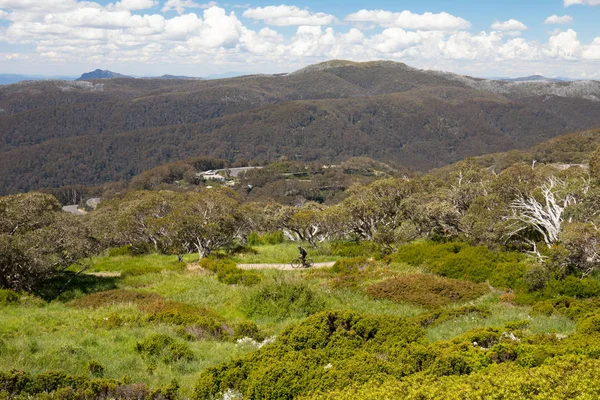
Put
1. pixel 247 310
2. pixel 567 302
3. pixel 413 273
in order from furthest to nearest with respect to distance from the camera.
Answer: pixel 413 273 → pixel 247 310 → pixel 567 302

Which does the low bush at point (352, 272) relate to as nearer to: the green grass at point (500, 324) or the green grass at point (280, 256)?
the green grass at point (280, 256)

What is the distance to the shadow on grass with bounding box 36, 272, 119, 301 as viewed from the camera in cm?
1639

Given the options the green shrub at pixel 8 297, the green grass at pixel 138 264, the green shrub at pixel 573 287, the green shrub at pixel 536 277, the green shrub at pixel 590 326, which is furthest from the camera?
the green grass at pixel 138 264

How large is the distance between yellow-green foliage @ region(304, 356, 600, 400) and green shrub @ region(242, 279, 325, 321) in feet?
25.3

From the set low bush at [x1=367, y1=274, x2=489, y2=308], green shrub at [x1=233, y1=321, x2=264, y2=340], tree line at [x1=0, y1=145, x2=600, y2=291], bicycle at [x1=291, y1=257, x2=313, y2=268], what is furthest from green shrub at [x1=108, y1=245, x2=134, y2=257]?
green shrub at [x1=233, y1=321, x2=264, y2=340]

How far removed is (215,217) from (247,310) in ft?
36.2

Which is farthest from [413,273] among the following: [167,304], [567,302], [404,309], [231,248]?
[231,248]

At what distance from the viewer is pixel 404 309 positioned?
47.6 feet

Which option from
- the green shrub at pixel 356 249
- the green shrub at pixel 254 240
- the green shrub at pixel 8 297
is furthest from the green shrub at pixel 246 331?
the green shrub at pixel 254 240

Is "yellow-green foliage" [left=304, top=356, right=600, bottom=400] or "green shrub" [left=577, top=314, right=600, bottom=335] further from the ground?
"yellow-green foliage" [left=304, top=356, right=600, bottom=400]

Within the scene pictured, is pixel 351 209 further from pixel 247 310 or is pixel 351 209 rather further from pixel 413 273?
pixel 247 310

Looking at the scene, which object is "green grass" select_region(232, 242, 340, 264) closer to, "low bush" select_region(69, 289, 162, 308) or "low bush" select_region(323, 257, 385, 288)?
"low bush" select_region(323, 257, 385, 288)

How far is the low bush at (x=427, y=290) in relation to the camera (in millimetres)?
15250

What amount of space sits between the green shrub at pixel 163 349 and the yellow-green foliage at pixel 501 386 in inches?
179
